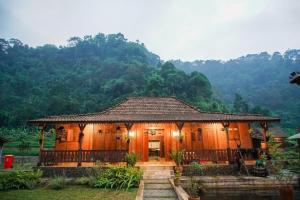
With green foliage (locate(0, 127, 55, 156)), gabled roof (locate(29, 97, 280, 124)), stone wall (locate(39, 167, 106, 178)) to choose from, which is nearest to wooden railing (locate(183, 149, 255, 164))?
gabled roof (locate(29, 97, 280, 124))

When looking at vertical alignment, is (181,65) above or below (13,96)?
above

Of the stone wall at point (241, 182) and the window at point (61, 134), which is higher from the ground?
the window at point (61, 134)

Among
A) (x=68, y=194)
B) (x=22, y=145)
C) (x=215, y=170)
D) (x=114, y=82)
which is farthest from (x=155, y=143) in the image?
(x=114, y=82)

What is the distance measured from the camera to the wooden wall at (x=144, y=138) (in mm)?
16297

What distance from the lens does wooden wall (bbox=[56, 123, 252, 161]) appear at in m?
16.3

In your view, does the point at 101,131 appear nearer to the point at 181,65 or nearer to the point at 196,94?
the point at 196,94

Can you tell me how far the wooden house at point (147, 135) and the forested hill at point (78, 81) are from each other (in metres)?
27.2

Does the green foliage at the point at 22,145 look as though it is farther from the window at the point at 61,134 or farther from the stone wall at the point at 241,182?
the stone wall at the point at 241,182

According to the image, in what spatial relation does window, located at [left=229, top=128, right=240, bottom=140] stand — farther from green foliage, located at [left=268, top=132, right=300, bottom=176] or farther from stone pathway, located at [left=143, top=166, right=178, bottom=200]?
green foliage, located at [left=268, top=132, right=300, bottom=176]

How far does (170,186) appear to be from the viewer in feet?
36.5

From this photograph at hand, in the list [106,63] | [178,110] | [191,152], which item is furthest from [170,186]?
[106,63]

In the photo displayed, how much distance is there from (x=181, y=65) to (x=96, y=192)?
350ft

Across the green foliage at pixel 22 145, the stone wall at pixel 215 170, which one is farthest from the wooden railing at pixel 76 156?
the green foliage at pixel 22 145

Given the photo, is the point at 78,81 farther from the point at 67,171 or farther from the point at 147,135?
the point at 67,171
